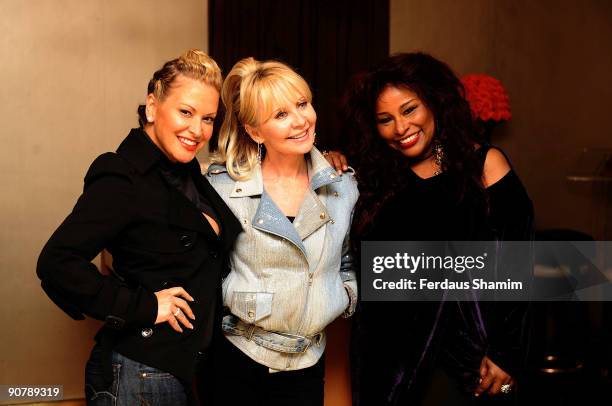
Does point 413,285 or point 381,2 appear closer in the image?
point 413,285

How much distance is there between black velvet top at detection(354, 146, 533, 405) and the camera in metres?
2.09

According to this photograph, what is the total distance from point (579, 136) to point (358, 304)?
11.4 ft

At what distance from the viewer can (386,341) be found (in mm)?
2119

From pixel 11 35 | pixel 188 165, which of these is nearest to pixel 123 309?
pixel 188 165

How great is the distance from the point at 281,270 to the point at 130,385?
542 millimetres

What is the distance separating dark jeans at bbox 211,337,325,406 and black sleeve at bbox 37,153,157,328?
1.34 feet

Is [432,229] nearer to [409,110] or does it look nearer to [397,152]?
[397,152]

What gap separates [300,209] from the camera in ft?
6.33

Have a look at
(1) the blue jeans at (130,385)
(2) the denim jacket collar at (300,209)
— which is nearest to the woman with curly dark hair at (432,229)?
(2) the denim jacket collar at (300,209)

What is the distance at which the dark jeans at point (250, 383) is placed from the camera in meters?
1.91

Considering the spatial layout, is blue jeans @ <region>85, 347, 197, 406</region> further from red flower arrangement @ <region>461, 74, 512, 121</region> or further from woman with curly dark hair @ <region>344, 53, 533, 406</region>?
red flower arrangement @ <region>461, 74, 512, 121</region>

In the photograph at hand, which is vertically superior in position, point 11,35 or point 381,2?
point 381,2

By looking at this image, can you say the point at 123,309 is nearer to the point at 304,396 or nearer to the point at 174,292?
the point at 174,292

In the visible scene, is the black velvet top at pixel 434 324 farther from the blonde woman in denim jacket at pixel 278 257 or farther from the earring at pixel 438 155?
the blonde woman in denim jacket at pixel 278 257
